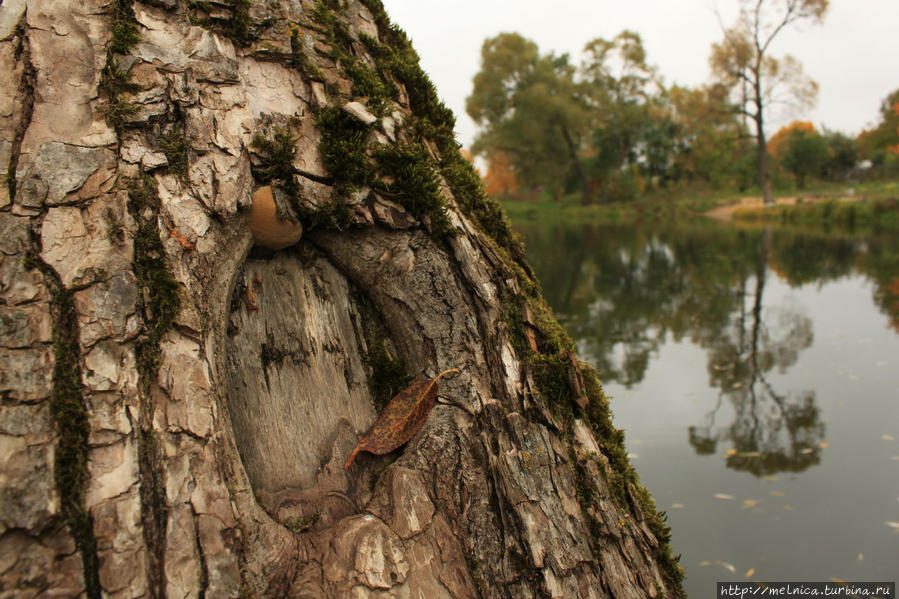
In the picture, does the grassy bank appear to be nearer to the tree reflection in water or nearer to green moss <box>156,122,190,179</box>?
the tree reflection in water

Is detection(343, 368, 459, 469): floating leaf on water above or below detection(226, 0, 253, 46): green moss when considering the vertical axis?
below

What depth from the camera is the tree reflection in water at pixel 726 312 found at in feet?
16.5

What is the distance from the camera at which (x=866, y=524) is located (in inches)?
146

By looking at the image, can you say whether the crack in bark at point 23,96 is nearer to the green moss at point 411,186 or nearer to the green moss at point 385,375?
the green moss at point 411,186

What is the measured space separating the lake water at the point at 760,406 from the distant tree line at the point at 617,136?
25.3m

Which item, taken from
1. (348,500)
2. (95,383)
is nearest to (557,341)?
(348,500)

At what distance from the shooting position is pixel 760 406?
546cm

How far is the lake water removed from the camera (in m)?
3.62

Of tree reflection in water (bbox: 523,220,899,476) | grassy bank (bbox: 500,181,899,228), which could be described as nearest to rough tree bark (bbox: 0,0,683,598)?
tree reflection in water (bbox: 523,220,899,476)

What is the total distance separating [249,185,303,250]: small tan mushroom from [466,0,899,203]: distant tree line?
34.2 metres

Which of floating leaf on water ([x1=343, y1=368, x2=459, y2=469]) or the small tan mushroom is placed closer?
the small tan mushroom

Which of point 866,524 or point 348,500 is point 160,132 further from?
point 866,524

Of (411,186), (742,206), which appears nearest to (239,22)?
(411,186)

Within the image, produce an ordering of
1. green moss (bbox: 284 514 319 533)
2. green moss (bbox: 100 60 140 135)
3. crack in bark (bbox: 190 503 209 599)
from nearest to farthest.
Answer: crack in bark (bbox: 190 503 209 599) → green moss (bbox: 100 60 140 135) → green moss (bbox: 284 514 319 533)
